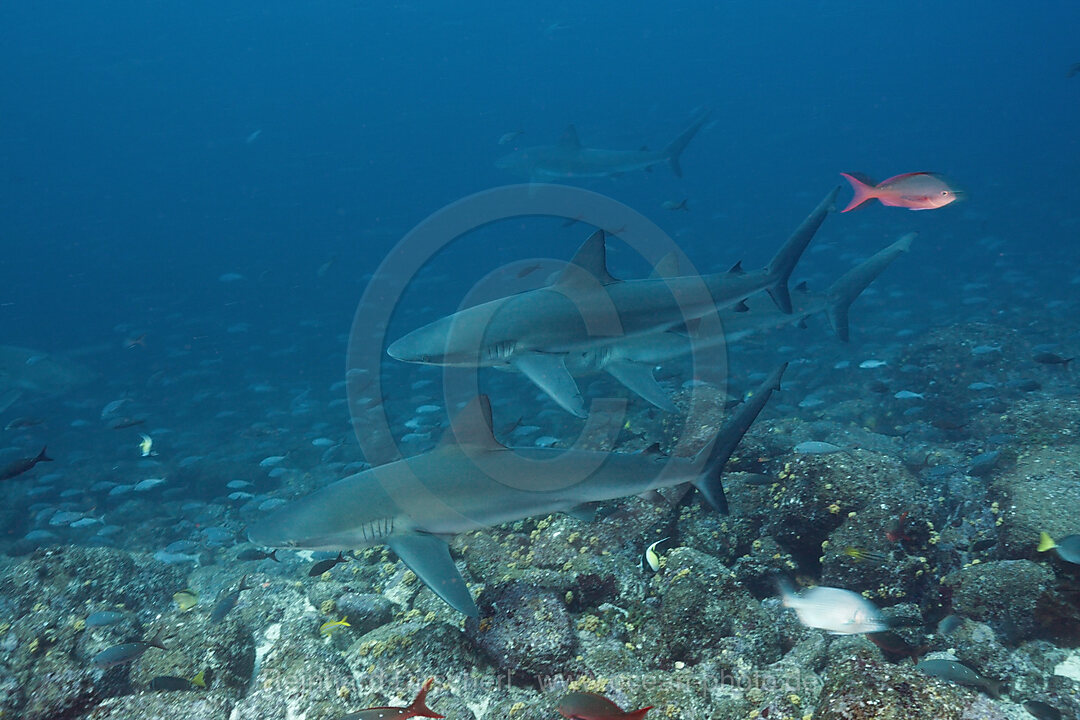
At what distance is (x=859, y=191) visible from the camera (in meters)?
4.84

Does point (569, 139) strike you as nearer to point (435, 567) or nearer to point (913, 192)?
point (913, 192)

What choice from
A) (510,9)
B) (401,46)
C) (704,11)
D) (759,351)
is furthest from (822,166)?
(759,351)

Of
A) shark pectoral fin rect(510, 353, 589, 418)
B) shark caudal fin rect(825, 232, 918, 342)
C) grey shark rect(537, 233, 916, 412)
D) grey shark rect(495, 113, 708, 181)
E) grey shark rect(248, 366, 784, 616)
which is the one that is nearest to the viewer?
grey shark rect(248, 366, 784, 616)

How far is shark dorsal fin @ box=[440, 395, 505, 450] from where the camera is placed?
13.0 ft

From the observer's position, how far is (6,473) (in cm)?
675

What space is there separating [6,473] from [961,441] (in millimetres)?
13303

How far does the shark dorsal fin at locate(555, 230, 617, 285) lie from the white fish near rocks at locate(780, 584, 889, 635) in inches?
129

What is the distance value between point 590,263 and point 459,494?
2.69 meters

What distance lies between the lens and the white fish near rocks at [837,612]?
3.41m

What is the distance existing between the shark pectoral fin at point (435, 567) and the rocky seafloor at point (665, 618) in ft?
0.80

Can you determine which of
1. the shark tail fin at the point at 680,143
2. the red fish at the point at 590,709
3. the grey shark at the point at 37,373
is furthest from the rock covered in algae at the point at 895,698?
the grey shark at the point at 37,373

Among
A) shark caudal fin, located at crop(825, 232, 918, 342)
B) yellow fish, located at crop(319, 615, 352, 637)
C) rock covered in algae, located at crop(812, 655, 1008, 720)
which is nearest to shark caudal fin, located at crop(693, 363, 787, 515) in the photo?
rock covered in algae, located at crop(812, 655, 1008, 720)

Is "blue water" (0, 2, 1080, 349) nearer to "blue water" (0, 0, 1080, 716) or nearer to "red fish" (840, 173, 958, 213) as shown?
"blue water" (0, 0, 1080, 716)

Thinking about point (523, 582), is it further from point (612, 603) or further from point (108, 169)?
point (108, 169)
